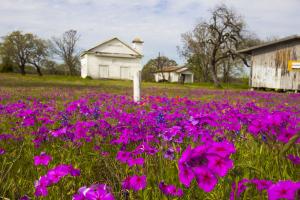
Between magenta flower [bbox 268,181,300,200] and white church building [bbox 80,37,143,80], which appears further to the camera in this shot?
white church building [bbox 80,37,143,80]

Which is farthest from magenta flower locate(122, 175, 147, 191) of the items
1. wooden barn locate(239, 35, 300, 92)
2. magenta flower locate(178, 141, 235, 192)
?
wooden barn locate(239, 35, 300, 92)

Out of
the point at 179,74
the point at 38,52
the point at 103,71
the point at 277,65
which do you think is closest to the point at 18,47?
the point at 38,52

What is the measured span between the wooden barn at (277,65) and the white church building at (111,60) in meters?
25.3

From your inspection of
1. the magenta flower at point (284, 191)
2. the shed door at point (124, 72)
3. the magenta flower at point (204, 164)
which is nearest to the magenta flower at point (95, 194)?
the magenta flower at point (204, 164)

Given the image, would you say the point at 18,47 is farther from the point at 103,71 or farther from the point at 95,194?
the point at 95,194

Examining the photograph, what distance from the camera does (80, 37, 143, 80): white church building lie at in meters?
54.8

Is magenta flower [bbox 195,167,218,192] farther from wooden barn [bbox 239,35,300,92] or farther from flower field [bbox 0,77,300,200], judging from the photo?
wooden barn [bbox 239,35,300,92]

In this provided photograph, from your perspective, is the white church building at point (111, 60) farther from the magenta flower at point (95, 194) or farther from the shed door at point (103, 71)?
the magenta flower at point (95, 194)

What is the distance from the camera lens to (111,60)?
55719 mm

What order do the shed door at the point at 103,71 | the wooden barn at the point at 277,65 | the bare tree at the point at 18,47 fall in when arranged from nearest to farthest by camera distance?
the wooden barn at the point at 277,65, the shed door at the point at 103,71, the bare tree at the point at 18,47

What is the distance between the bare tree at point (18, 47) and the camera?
78.0m

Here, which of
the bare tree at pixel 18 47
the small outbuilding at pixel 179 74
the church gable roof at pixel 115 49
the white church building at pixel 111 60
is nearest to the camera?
the white church building at pixel 111 60

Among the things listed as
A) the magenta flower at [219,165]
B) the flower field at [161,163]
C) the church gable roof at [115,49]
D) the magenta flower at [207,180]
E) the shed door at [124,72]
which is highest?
the church gable roof at [115,49]

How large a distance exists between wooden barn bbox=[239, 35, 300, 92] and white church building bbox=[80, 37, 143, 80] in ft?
83.1
